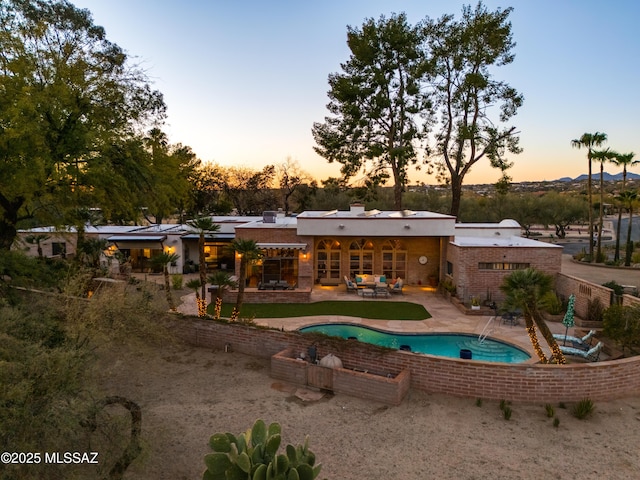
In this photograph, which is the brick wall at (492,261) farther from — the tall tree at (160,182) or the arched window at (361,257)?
the tall tree at (160,182)

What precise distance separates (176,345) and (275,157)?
46.1 m

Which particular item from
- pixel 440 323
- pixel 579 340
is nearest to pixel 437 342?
pixel 440 323

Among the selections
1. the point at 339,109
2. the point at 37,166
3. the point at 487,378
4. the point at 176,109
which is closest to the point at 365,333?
the point at 487,378

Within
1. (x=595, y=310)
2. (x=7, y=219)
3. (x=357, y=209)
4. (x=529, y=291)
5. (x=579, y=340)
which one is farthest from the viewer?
(x=357, y=209)

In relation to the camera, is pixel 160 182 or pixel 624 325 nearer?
pixel 624 325

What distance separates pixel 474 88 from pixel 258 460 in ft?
114

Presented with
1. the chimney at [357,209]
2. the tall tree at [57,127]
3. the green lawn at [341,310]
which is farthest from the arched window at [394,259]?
the tall tree at [57,127]

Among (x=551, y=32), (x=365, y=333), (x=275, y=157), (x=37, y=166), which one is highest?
(x=551, y=32)

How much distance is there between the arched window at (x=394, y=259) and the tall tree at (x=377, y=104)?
9.76 metres

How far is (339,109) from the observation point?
120ft

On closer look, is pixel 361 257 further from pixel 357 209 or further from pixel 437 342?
pixel 437 342

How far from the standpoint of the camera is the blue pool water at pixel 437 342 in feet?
50.1

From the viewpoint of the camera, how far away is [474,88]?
33.4 metres

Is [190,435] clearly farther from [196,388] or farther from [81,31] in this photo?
[81,31]
